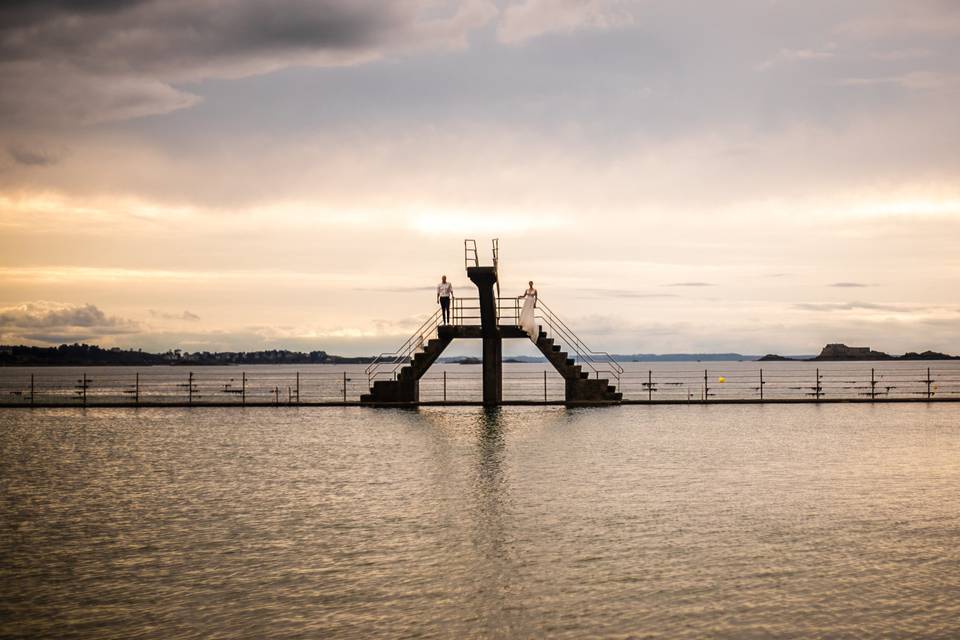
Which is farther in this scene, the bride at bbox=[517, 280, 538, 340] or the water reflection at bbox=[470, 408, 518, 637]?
the bride at bbox=[517, 280, 538, 340]

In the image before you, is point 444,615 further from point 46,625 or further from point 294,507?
point 294,507

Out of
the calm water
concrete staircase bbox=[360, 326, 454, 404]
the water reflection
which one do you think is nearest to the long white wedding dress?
concrete staircase bbox=[360, 326, 454, 404]

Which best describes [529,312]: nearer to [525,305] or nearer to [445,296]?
[525,305]

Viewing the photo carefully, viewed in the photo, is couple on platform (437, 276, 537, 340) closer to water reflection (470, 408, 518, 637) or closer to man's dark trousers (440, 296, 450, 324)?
man's dark trousers (440, 296, 450, 324)

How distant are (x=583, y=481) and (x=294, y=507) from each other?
6842 mm

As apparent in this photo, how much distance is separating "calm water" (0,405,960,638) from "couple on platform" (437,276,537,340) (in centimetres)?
1499

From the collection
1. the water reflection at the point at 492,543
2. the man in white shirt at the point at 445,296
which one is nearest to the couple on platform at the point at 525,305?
the man in white shirt at the point at 445,296

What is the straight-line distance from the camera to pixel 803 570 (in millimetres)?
12469

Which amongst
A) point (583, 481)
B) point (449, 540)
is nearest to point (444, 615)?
point (449, 540)

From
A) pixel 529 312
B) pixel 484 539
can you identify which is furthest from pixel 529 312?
pixel 484 539

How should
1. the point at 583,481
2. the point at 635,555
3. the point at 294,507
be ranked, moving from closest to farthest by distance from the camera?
1. the point at 635,555
2. the point at 294,507
3. the point at 583,481

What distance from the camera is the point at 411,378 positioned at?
45.2 metres

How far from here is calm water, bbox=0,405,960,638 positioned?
34.5 feet

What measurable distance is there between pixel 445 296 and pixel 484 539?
3036 centimetres
